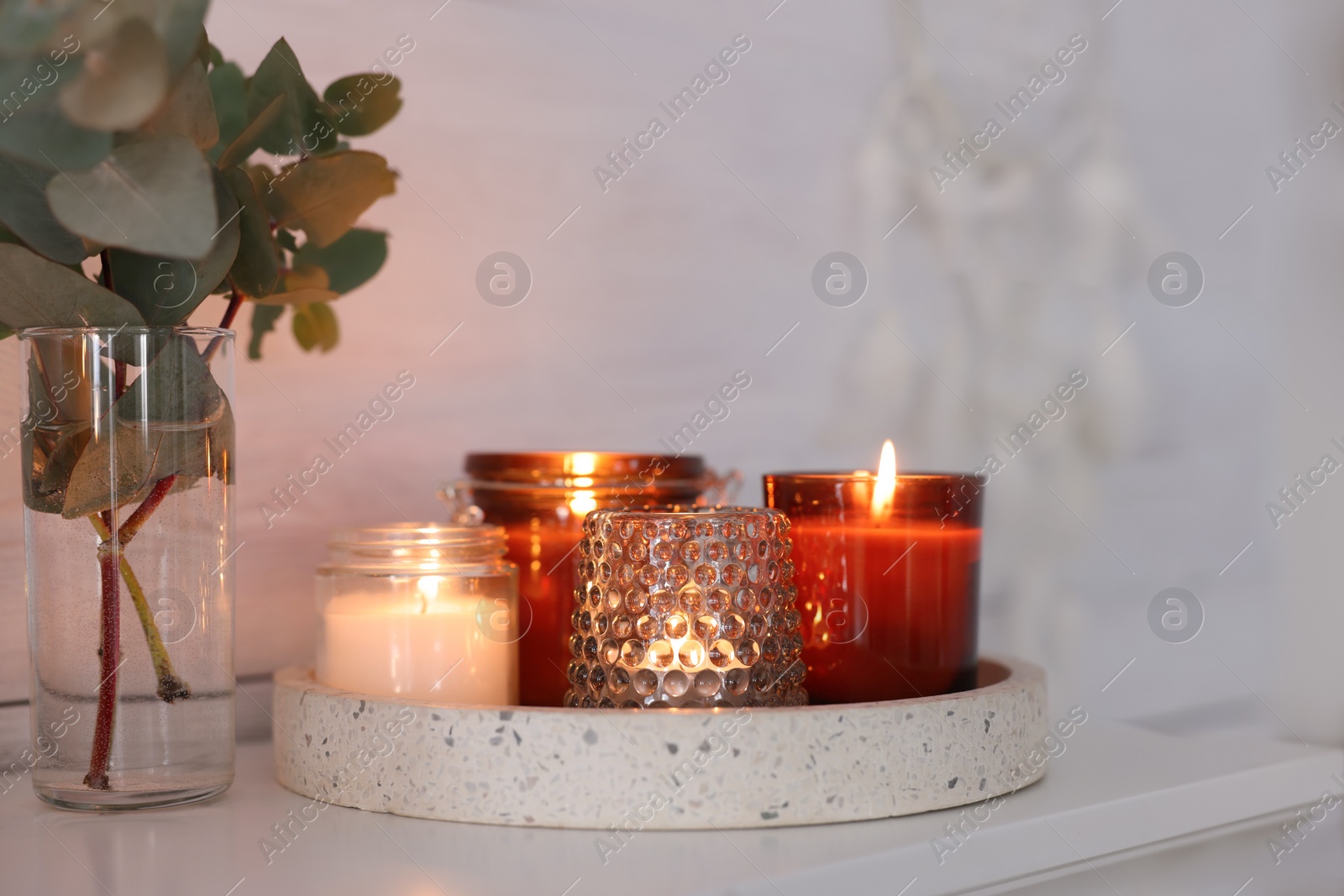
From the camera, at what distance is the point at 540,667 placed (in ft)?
Result: 2.15

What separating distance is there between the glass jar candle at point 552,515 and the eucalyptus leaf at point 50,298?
229mm

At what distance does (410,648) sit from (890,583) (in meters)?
0.24

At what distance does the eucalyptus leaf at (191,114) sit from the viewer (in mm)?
465

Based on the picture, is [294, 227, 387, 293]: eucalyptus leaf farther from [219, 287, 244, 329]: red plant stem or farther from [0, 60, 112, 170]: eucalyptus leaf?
[0, 60, 112, 170]: eucalyptus leaf

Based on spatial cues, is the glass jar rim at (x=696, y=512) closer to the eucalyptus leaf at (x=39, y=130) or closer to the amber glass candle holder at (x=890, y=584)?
the amber glass candle holder at (x=890, y=584)

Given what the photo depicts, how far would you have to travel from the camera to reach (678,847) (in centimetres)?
48

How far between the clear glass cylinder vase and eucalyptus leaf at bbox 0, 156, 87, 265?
0.04m

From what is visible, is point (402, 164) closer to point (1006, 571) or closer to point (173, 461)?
point (173, 461)

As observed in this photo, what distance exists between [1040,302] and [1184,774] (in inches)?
25.2

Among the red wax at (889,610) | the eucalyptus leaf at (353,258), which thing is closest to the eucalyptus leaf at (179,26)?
the eucalyptus leaf at (353,258)

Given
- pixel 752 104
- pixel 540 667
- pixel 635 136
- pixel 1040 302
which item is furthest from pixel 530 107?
pixel 1040 302

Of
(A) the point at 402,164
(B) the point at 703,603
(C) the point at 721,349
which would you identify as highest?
(A) the point at 402,164

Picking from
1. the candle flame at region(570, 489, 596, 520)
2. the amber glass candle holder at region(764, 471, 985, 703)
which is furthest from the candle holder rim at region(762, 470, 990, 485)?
the candle flame at region(570, 489, 596, 520)

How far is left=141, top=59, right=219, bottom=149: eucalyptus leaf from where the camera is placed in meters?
0.46
